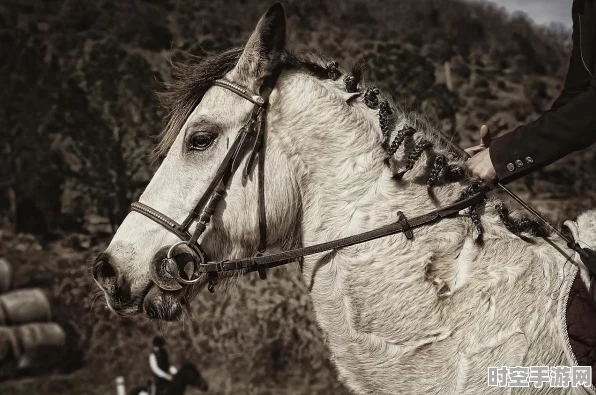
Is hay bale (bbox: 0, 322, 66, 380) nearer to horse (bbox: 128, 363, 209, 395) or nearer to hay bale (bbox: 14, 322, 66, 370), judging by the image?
hay bale (bbox: 14, 322, 66, 370)

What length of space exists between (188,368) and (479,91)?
11518mm

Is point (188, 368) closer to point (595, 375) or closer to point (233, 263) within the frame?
point (233, 263)

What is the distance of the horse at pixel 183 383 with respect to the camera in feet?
31.6

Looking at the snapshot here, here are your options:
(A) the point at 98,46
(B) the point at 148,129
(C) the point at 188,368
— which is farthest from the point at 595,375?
(A) the point at 98,46

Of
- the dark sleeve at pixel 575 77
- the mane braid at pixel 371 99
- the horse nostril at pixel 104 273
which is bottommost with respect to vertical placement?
the horse nostril at pixel 104 273

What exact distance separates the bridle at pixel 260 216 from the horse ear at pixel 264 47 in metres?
0.06

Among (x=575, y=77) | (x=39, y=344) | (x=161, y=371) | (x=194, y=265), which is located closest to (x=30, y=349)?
(x=39, y=344)

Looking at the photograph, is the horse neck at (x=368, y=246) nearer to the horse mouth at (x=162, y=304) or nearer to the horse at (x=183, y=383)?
the horse mouth at (x=162, y=304)

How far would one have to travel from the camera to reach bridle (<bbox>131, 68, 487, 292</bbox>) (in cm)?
254

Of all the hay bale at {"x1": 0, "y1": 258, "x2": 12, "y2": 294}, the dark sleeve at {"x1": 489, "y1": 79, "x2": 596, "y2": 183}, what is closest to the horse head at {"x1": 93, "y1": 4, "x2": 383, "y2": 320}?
the dark sleeve at {"x1": 489, "y1": 79, "x2": 596, "y2": 183}

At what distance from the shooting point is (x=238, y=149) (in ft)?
8.71

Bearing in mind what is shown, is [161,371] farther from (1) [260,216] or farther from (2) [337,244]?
(2) [337,244]

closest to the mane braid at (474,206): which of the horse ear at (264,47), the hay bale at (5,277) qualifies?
the horse ear at (264,47)

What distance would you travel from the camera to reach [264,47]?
108 inches
